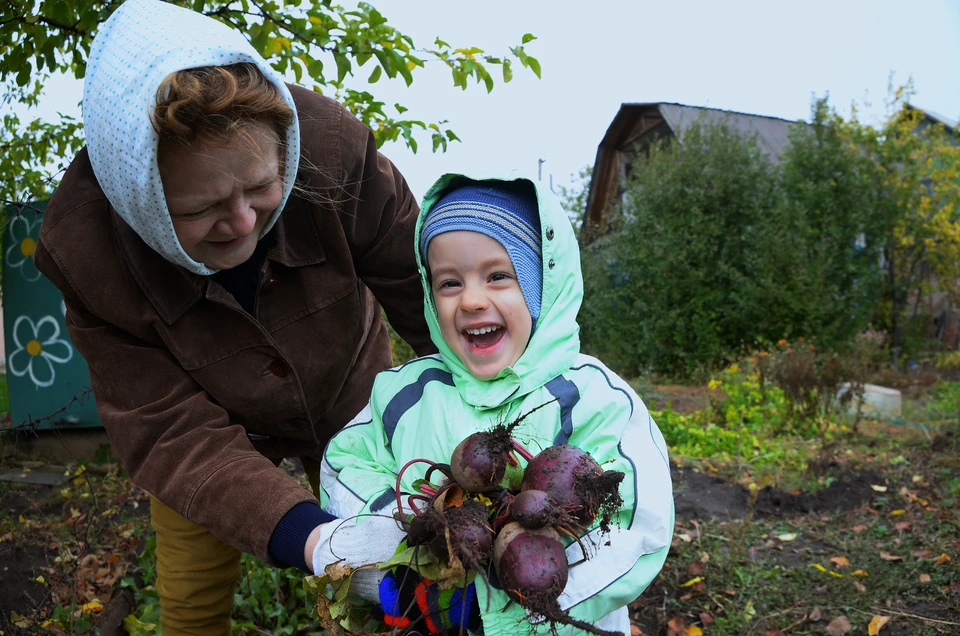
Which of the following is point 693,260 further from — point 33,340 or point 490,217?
point 490,217

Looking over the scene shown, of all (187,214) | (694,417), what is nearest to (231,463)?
(187,214)

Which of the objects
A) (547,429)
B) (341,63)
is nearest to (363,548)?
(547,429)

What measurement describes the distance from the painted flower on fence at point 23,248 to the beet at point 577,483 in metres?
5.01

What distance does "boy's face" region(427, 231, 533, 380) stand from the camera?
76.4 inches

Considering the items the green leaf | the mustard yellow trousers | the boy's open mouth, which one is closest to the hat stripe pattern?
the boy's open mouth

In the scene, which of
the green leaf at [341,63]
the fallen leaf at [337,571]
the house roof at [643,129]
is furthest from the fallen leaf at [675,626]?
the house roof at [643,129]

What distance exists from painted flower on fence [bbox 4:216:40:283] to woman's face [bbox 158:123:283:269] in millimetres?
4180

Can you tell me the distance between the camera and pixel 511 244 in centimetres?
197

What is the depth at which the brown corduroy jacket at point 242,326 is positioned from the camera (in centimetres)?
197

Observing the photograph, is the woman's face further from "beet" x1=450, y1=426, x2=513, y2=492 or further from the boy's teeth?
"beet" x1=450, y1=426, x2=513, y2=492

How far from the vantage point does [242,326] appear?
2217 mm

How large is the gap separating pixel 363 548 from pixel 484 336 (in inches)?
24.4

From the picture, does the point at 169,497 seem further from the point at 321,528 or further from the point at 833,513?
the point at 833,513

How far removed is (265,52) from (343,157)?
1413 millimetres
